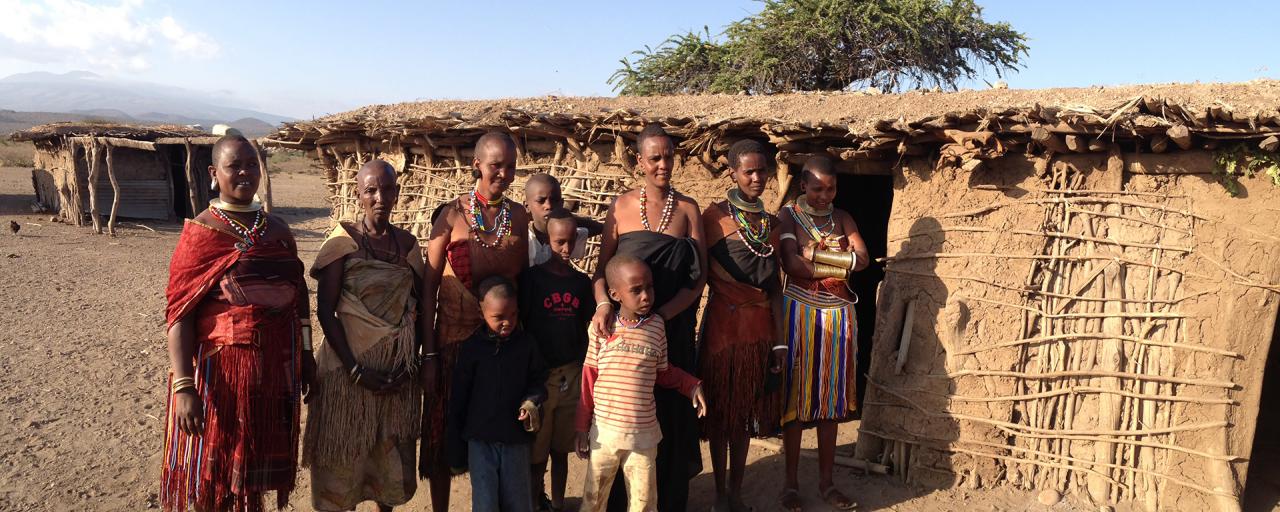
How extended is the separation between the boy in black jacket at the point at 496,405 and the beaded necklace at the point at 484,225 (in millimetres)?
204

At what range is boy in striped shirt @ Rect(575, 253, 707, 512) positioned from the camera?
3.12 m

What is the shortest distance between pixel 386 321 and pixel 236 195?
2.39ft

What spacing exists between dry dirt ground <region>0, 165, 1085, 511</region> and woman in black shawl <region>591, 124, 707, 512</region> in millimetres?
618

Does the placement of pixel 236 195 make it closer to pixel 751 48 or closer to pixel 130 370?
pixel 130 370

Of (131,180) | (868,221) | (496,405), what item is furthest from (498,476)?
(131,180)

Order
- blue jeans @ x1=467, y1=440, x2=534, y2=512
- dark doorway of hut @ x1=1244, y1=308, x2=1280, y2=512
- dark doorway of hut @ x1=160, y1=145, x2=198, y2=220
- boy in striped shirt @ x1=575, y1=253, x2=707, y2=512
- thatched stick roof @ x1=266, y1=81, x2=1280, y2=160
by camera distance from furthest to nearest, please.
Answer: dark doorway of hut @ x1=160, y1=145, x2=198, y2=220
dark doorway of hut @ x1=1244, y1=308, x2=1280, y2=512
thatched stick roof @ x1=266, y1=81, x2=1280, y2=160
blue jeans @ x1=467, y1=440, x2=534, y2=512
boy in striped shirt @ x1=575, y1=253, x2=707, y2=512

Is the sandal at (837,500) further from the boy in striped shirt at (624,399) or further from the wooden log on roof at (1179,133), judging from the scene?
the wooden log on roof at (1179,133)

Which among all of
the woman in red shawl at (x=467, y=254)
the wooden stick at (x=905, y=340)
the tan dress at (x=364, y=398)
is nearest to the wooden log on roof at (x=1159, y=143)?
the wooden stick at (x=905, y=340)

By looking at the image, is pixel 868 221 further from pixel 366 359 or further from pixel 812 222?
pixel 366 359

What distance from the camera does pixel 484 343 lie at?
10.6 feet

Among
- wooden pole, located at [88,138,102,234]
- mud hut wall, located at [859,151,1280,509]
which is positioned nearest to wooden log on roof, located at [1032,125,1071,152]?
mud hut wall, located at [859,151,1280,509]

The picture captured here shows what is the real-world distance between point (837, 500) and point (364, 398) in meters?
2.27

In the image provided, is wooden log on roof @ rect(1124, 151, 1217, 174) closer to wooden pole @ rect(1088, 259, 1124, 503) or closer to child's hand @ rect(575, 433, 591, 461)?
wooden pole @ rect(1088, 259, 1124, 503)

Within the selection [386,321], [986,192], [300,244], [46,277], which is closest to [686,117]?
[986,192]
